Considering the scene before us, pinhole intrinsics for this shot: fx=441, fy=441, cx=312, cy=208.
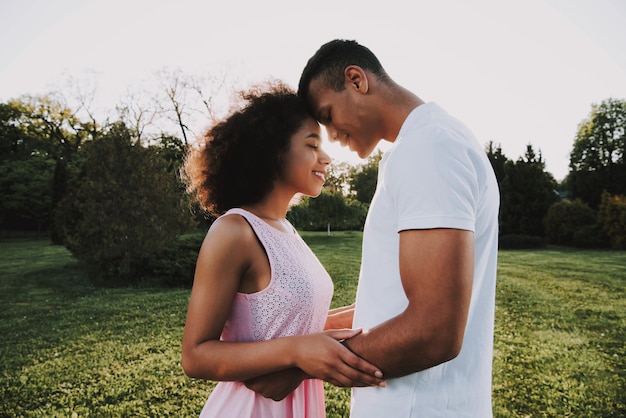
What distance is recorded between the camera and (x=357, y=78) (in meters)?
1.61

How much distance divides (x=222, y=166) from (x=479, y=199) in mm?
1155

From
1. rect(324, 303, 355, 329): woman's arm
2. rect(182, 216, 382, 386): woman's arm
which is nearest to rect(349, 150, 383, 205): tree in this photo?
rect(324, 303, 355, 329): woman's arm

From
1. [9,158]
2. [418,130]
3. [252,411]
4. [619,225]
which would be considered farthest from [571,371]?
[9,158]

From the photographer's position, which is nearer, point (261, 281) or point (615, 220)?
point (261, 281)

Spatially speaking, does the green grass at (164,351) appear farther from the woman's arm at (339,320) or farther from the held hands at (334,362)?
the held hands at (334,362)

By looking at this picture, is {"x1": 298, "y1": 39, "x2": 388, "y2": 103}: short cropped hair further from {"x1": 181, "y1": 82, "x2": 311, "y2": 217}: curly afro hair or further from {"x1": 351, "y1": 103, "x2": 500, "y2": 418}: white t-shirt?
{"x1": 351, "y1": 103, "x2": 500, "y2": 418}: white t-shirt

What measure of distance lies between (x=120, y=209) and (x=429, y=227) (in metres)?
12.7

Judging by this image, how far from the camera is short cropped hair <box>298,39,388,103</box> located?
1.66 meters

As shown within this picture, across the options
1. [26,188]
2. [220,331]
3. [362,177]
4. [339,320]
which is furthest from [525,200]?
[26,188]

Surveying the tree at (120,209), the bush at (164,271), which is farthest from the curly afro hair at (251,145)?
the bush at (164,271)

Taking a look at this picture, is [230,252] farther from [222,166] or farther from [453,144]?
[453,144]

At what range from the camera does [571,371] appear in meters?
6.10

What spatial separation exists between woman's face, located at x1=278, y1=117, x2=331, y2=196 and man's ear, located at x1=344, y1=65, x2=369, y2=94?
0.37m

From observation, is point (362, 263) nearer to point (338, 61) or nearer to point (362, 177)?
point (338, 61)
